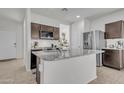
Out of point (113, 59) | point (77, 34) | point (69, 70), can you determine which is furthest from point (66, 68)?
point (77, 34)

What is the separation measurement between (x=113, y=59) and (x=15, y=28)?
19.8ft

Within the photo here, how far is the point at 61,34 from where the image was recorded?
5.59 metres

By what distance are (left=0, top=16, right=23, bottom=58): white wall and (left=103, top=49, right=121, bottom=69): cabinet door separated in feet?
17.6

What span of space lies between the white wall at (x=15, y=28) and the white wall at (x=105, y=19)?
486cm

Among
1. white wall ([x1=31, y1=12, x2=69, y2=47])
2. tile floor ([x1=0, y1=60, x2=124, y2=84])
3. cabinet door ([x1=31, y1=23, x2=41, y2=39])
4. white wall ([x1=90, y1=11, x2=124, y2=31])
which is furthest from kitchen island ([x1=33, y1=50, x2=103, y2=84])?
white wall ([x1=31, y1=12, x2=69, y2=47])

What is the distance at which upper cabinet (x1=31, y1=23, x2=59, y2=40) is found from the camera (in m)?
4.25

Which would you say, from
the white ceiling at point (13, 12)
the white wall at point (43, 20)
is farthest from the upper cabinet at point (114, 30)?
the white ceiling at point (13, 12)

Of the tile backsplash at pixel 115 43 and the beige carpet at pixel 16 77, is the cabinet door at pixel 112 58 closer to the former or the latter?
the tile backsplash at pixel 115 43

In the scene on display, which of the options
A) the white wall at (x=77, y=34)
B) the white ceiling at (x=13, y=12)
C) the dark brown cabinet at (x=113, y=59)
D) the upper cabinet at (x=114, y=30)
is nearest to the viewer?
the dark brown cabinet at (x=113, y=59)

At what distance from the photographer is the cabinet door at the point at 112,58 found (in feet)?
11.6

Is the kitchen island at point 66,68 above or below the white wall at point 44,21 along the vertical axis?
below

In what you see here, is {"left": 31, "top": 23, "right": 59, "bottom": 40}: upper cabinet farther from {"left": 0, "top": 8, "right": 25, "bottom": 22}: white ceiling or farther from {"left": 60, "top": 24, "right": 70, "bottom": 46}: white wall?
{"left": 0, "top": 8, "right": 25, "bottom": 22}: white ceiling
